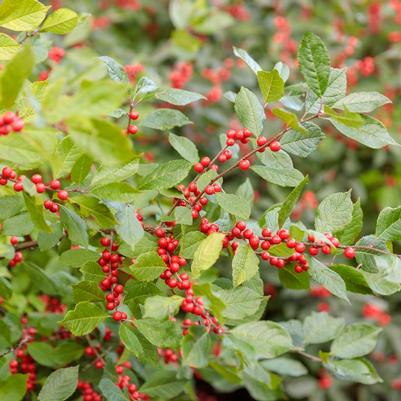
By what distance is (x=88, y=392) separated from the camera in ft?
5.04

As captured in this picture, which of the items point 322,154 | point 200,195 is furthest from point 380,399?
point 200,195

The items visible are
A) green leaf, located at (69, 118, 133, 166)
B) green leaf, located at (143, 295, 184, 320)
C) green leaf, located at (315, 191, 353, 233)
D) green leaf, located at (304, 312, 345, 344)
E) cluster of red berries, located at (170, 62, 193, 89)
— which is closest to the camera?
green leaf, located at (69, 118, 133, 166)

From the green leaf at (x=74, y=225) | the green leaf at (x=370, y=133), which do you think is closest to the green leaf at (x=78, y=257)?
the green leaf at (x=74, y=225)

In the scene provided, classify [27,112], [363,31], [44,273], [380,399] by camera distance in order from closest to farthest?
[27,112] < [44,273] < [380,399] < [363,31]

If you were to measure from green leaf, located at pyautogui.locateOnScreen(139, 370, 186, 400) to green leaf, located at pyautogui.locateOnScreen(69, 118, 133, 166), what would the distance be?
0.86 meters

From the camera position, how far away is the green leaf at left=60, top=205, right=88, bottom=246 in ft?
4.03

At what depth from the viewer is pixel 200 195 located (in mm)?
1271

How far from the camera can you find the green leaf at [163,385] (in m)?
1.55

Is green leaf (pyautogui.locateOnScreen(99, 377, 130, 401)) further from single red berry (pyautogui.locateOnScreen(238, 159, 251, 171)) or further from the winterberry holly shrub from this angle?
single red berry (pyautogui.locateOnScreen(238, 159, 251, 171))

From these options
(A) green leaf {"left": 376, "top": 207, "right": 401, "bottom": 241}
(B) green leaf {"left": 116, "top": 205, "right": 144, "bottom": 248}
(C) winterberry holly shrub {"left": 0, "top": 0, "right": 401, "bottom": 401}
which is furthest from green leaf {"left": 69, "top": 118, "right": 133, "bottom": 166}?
(A) green leaf {"left": 376, "top": 207, "right": 401, "bottom": 241}

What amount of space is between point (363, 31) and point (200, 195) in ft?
7.82

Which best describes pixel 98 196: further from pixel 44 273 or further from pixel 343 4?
pixel 343 4

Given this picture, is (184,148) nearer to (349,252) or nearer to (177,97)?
(177,97)

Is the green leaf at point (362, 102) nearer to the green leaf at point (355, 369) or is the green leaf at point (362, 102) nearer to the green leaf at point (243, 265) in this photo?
the green leaf at point (243, 265)
